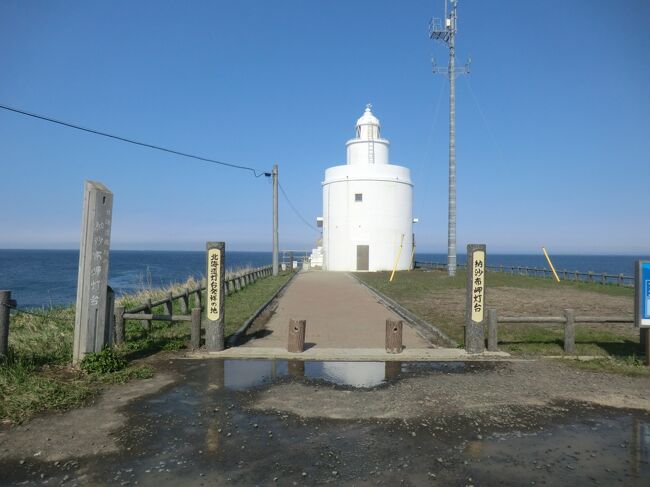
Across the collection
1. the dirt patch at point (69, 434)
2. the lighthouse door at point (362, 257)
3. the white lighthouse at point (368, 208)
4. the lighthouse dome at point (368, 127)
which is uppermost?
the lighthouse dome at point (368, 127)

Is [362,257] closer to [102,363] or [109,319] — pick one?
[109,319]

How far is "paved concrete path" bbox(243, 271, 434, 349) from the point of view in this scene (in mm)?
9883

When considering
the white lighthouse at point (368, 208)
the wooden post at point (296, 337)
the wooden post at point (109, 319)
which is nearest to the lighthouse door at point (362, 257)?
the white lighthouse at point (368, 208)

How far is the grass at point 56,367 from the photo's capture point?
5.73 m

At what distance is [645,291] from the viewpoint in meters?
7.99

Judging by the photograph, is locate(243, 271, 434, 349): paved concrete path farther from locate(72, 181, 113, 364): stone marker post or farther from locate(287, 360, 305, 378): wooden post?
locate(72, 181, 113, 364): stone marker post

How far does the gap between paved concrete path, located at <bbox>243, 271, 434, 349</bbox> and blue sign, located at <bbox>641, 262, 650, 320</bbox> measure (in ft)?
12.0

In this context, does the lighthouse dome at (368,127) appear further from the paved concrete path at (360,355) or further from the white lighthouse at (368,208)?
the paved concrete path at (360,355)

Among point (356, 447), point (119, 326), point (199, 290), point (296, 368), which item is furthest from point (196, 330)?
point (199, 290)

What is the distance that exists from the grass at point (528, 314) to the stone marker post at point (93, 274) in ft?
22.4

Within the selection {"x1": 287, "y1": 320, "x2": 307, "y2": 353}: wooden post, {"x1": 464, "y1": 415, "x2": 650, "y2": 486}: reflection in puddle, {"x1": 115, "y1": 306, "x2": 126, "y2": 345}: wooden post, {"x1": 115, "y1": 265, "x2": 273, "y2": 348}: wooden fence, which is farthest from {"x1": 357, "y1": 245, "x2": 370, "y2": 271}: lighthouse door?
{"x1": 464, "y1": 415, "x2": 650, "y2": 486}: reflection in puddle

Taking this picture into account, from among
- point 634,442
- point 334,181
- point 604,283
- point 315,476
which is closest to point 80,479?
point 315,476

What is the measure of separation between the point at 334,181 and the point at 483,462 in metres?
31.3

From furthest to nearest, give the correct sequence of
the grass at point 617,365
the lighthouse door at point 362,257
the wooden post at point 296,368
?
the lighthouse door at point 362,257, the grass at point 617,365, the wooden post at point 296,368
